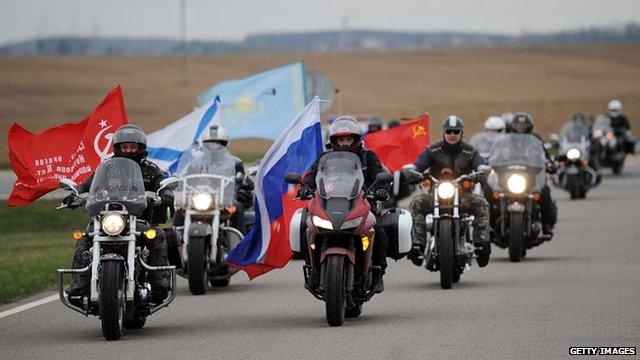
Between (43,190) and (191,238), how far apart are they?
167cm

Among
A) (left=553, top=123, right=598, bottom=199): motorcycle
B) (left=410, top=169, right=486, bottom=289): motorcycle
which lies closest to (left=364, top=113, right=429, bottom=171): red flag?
(left=410, top=169, right=486, bottom=289): motorcycle

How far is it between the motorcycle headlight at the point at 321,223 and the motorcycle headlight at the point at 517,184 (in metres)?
7.60

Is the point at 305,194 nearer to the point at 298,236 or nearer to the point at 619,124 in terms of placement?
the point at 298,236

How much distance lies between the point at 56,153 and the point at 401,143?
29.8ft

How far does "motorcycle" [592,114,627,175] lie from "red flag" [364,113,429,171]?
19.3m

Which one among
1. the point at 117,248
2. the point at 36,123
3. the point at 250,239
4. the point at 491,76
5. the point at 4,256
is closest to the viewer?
the point at 117,248

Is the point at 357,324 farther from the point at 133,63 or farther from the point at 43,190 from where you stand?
the point at 133,63

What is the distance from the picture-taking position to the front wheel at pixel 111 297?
13.4 metres

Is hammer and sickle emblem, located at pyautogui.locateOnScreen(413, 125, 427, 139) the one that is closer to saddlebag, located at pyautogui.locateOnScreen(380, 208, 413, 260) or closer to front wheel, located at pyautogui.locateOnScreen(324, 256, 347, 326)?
saddlebag, located at pyautogui.locateOnScreen(380, 208, 413, 260)

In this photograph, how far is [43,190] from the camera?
17.2 metres

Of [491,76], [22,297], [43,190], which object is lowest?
[491,76]

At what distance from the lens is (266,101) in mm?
28766

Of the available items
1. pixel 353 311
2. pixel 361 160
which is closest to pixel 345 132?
pixel 361 160

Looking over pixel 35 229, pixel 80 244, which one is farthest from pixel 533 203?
pixel 35 229
